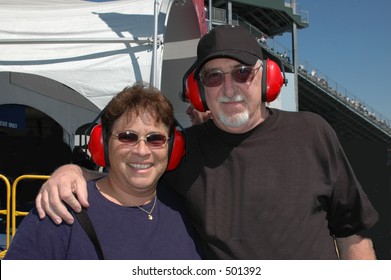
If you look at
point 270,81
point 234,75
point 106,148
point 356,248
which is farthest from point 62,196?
point 356,248

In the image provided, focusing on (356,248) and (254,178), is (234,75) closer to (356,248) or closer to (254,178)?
(254,178)

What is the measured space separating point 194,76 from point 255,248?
1014 millimetres

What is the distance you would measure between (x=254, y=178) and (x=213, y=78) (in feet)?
1.95

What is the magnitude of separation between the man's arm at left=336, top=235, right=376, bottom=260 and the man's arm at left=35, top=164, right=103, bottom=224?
1.48 m

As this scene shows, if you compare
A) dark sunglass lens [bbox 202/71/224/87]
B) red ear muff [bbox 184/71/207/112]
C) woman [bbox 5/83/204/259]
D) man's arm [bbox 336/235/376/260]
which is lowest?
man's arm [bbox 336/235/376/260]

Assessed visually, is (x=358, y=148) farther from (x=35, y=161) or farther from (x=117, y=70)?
(x=35, y=161)

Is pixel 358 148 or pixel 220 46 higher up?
pixel 220 46

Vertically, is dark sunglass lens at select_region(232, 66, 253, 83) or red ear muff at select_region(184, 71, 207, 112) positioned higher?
dark sunglass lens at select_region(232, 66, 253, 83)

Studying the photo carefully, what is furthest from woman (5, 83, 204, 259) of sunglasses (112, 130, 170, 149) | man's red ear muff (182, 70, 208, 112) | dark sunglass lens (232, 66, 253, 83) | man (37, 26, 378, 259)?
dark sunglass lens (232, 66, 253, 83)

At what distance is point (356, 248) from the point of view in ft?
7.28

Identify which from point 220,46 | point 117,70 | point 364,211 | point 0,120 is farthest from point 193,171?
point 0,120

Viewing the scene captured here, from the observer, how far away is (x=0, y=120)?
905cm

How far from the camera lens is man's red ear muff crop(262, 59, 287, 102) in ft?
7.27

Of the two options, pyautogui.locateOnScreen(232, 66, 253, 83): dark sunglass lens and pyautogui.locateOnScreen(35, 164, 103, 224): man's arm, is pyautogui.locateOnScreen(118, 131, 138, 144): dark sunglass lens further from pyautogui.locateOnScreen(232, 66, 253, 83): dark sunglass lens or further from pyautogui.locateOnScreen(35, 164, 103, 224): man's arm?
pyautogui.locateOnScreen(232, 66, 253, 83): dark sunglass lens
